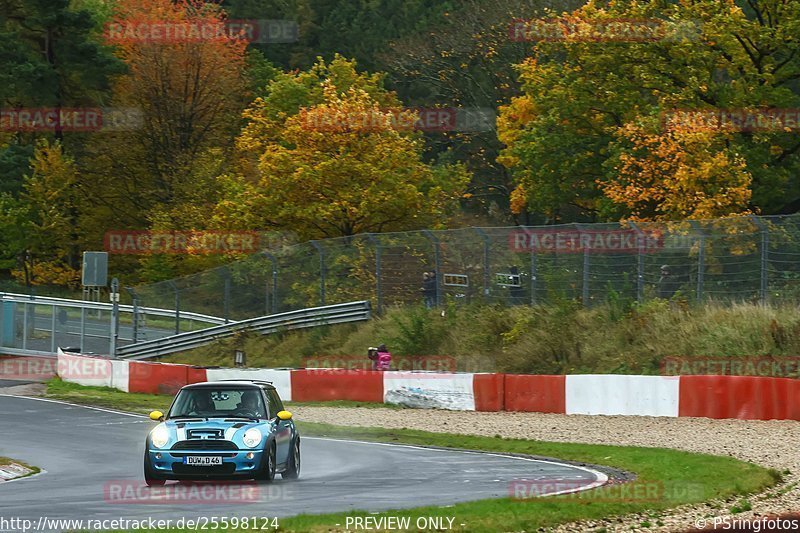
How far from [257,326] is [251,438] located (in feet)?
78.9

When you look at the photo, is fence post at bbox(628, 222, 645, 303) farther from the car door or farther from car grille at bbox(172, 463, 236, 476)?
car grille at bbox(172, 463, 236, 476)

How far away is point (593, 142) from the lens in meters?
46.2

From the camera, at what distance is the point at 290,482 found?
16.2 meters

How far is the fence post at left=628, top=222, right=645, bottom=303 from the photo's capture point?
2975cm

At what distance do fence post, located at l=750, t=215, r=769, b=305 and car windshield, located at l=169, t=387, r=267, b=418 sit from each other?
15161 mm

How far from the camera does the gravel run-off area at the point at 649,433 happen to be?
42.7 ft

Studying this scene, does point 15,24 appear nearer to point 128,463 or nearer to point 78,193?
point 78,193

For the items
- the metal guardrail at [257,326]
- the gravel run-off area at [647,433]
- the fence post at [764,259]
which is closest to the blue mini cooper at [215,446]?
the gravel run-off area at [647,433]

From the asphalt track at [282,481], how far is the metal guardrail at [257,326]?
477 inches

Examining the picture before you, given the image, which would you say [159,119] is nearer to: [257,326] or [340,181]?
[340,181]

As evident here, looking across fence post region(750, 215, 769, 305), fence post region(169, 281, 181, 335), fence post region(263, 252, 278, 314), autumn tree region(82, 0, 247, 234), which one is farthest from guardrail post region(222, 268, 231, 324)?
autumn tree region(82, 0, 247, 234)

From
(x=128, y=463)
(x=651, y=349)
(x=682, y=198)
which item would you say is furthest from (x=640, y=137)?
(x=128, y=463)

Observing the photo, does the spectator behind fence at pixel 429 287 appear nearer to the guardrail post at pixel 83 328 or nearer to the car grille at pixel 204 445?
the guardrail post at pixel 83 328

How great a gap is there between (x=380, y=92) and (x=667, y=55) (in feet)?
63.7
